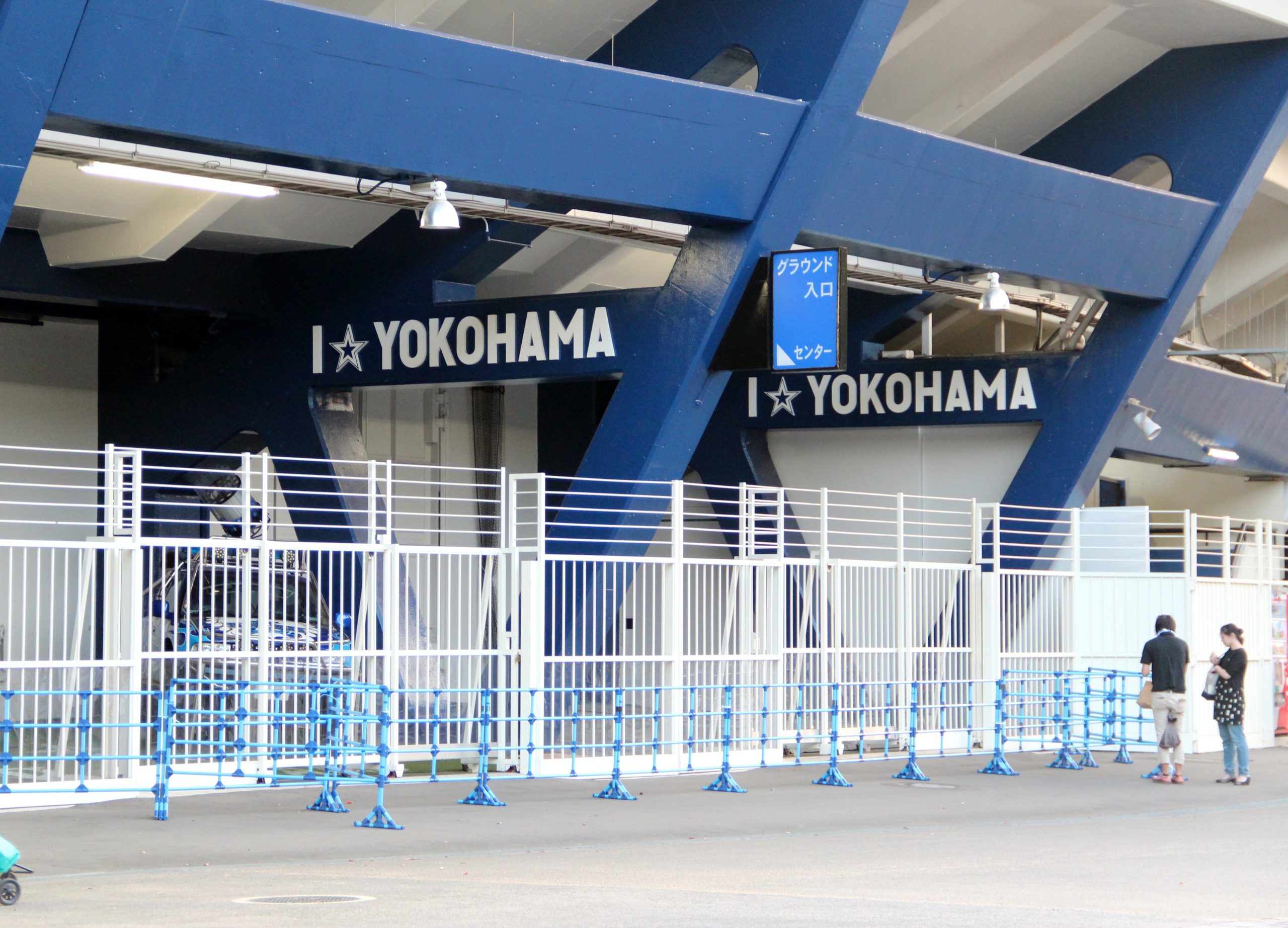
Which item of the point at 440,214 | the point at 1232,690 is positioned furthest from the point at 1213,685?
the point at 440,214

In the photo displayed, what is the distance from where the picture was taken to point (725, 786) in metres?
16.6

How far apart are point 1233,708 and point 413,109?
1067cm

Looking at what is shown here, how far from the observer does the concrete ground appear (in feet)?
31.2

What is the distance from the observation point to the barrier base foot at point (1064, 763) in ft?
66.2

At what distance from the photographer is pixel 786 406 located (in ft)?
89.5

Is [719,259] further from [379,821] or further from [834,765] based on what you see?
[379,821]

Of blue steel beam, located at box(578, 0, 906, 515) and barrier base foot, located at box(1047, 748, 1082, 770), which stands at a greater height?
blue steel beam, located at box(578, 0, 906, 515)

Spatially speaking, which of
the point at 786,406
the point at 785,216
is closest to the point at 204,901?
the point at 785,216

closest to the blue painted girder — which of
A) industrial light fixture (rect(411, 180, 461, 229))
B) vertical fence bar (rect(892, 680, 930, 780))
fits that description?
industrial light fixture (rect(411, 180, 461, 229))

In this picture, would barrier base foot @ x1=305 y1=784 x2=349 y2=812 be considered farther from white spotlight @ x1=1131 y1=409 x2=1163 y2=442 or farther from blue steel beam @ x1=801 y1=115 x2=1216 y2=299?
white spotlight @ x1=1131 y1=409 x2=1163 y2=442

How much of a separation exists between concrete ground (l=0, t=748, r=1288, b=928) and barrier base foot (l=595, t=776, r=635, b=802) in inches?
7.9

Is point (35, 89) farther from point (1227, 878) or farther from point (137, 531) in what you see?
point (1227, 878)

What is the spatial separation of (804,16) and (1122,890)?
11.0 meters

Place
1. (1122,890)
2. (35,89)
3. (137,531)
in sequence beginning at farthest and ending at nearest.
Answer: (137,531) → (35,89) → (1122,890)
